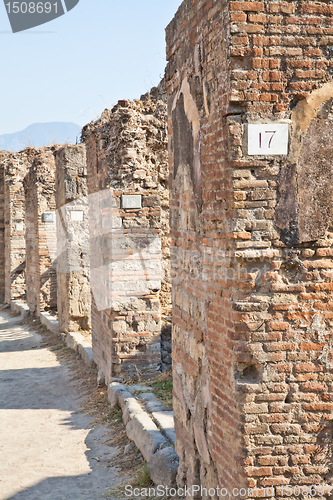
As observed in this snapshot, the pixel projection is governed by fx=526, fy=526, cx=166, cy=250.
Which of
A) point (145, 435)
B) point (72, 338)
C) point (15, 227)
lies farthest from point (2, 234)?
point (145, 435)

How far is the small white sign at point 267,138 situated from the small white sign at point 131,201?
366 centimetres

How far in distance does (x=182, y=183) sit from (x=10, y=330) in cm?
966

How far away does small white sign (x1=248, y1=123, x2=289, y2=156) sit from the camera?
2.78 metres

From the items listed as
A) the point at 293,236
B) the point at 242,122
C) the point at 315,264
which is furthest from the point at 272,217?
the point at 242,122

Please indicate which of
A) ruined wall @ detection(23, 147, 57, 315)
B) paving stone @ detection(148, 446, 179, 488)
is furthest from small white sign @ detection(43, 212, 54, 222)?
paving stone @ detection(148, 446, 179, 488)

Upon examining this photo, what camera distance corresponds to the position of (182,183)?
12.2 ft

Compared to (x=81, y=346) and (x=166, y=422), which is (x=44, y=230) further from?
(x=166, y=422)

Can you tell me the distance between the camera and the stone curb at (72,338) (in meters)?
8.20

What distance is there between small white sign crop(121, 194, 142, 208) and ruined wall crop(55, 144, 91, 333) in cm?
376

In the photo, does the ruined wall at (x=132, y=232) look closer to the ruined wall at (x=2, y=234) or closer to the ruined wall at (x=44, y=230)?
the ruined wall at (x=44, y=230)

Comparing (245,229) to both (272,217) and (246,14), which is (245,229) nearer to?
(272,217)

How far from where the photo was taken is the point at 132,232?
21.0 ft

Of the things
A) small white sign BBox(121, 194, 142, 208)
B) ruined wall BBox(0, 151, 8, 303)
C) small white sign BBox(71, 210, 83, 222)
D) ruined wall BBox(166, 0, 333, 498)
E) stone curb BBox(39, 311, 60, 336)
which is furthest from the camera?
ruined wall BBox(0, 151, 8, 303)

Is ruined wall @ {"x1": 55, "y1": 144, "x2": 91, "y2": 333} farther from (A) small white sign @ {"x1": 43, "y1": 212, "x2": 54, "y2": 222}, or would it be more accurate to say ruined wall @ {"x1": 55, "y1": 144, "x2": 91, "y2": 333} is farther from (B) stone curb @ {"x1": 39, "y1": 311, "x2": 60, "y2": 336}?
(A) small white sign @ {"x1": 43, "y1": 212, "x2": 54, "y2": 222}
